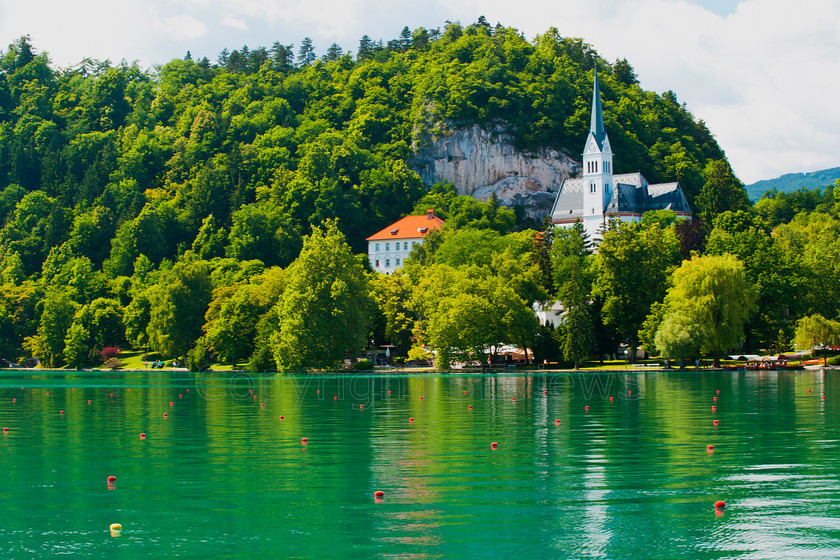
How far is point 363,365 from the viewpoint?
105 metres

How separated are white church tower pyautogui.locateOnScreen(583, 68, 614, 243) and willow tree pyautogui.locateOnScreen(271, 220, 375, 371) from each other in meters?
82.6

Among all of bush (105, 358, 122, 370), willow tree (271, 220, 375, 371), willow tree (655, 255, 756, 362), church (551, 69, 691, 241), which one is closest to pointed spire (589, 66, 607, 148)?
church (551, 69, 691, 241)

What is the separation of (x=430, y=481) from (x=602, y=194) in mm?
155375

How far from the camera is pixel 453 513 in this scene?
2159 centimetres

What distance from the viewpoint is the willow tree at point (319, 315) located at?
97.0m

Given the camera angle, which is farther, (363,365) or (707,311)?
(363,365)

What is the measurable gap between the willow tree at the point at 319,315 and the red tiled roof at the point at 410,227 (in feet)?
221

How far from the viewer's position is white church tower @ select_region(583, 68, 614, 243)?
17475cm

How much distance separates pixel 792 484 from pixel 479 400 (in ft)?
101

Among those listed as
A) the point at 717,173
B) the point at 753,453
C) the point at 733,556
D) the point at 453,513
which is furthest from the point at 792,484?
the point at 717,173

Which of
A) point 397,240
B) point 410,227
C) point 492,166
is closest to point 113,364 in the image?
point 397,240

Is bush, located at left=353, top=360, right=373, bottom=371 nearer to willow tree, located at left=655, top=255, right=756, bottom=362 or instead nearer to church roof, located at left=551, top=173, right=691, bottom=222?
willow tree, located at left=655, top=255, right=756, bottom=362

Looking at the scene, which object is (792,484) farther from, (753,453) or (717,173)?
(717,173)

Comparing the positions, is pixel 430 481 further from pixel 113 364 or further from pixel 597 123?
pixel 597 123
